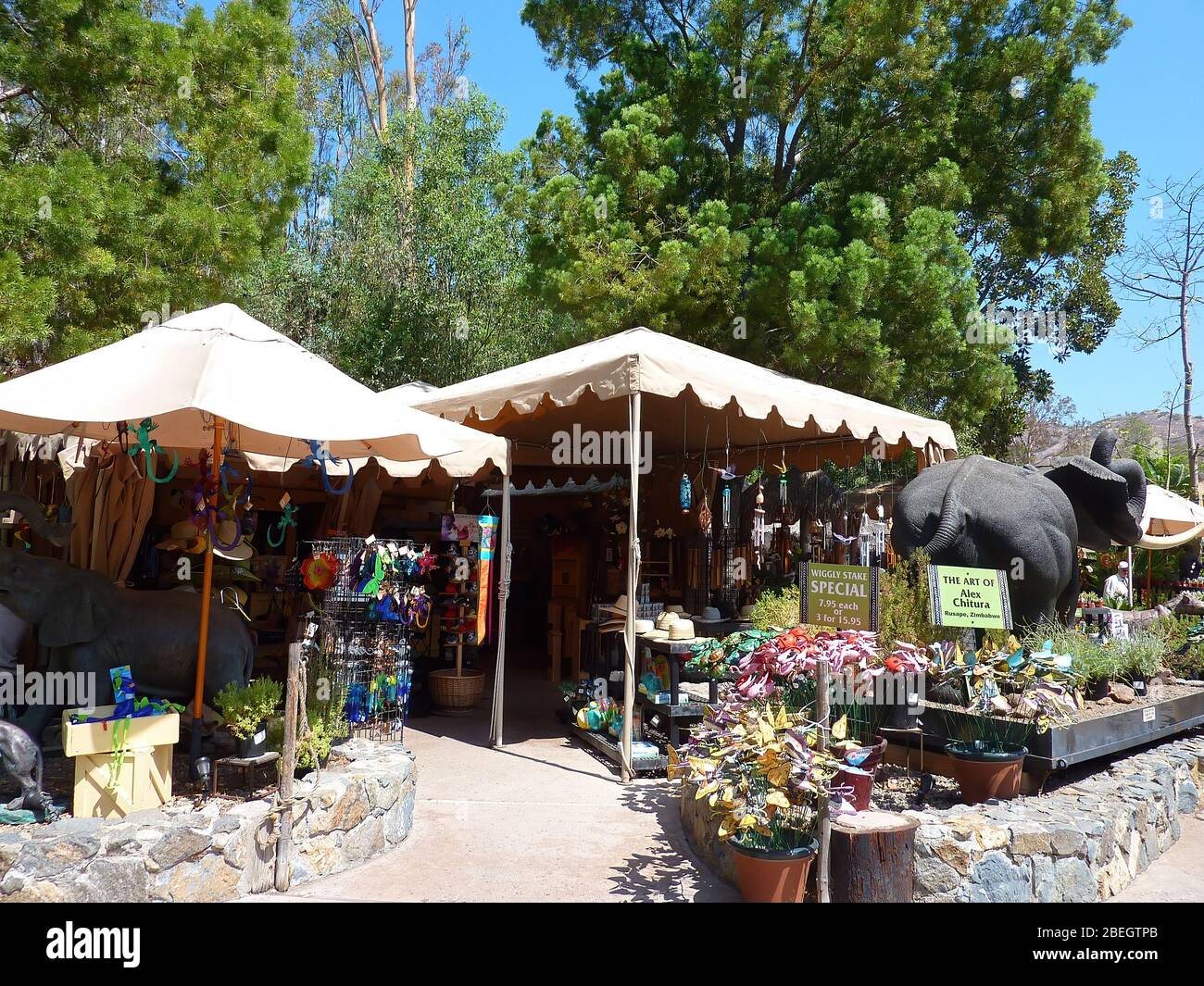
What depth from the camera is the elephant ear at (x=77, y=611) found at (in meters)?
4.39

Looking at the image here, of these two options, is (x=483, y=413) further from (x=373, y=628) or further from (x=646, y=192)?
(x=646, y=192)

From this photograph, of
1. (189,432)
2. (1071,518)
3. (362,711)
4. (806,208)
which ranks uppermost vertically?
(806,208)

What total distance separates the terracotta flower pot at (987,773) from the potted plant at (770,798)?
1.29 metres

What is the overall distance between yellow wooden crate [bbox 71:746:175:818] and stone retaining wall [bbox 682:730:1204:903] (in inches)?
107

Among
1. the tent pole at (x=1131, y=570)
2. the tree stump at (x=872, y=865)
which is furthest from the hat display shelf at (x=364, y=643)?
the tent pole at (x=1131, y=570)

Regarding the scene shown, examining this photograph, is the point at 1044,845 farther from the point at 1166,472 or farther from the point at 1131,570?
the point at 1166,472

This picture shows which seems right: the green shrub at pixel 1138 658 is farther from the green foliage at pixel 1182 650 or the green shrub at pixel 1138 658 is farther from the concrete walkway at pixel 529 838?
the concrete walkway at pixel 529 838

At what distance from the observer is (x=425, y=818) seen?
16.2 feet

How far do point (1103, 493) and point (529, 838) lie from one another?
5571 mm

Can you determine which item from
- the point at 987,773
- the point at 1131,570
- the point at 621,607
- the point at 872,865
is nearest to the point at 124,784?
the point at 872,865

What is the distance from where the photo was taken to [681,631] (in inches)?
244

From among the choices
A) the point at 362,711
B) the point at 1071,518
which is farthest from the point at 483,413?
the point at 1071,518
